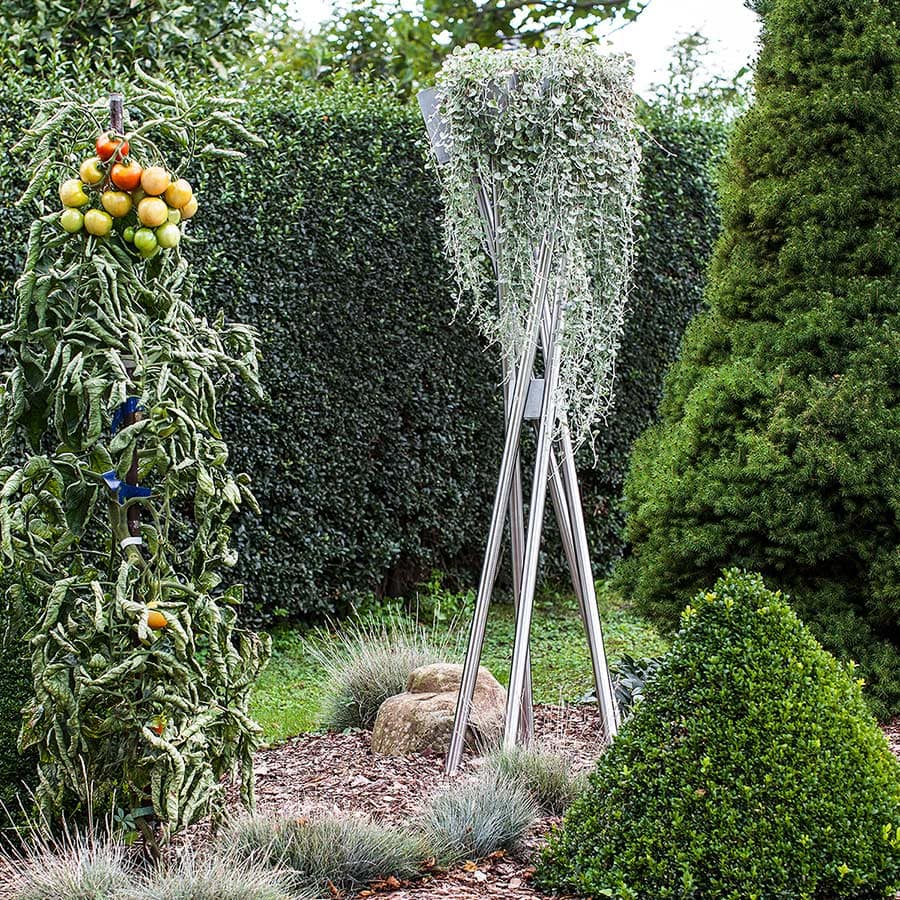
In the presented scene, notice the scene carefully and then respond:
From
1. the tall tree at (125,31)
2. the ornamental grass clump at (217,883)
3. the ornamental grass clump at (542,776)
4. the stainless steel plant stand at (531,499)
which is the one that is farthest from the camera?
the tall tree at (125,31)

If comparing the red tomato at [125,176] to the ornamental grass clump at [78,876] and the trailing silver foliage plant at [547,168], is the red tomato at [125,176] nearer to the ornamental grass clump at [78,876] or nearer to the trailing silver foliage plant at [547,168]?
the trailing silver foliage plant at [547,168]

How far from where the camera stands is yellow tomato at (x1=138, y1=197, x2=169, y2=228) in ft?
9.23

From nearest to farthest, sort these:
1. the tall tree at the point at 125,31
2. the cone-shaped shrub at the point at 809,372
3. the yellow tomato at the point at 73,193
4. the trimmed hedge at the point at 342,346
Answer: the yellow tomato at the point at 73,193
the cone-shaped shrub at the point at 809,372
the trimmed hedge at the point at 342,346
the tall tree at the point at 125,31

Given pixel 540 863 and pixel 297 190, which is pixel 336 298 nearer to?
pixel 297 190

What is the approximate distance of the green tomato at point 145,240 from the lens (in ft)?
9.36

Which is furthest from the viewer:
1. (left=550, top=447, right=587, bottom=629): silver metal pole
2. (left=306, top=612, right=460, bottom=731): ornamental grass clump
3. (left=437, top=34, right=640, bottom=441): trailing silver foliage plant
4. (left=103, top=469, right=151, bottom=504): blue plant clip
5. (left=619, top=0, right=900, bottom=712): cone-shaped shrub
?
(left=306, top=612, right=460, bottom=731): ornamental grass clump

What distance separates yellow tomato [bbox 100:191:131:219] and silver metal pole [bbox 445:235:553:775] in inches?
55.4

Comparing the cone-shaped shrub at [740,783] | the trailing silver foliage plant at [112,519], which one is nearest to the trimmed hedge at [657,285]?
the cone-shaped shrub at [740,783]

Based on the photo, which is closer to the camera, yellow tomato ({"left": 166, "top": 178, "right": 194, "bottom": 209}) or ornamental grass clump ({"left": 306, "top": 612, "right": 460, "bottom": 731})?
yellow tomato ({"left": 166, "top": 178, "right": 194, "bottom": 209})

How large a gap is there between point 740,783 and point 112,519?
5.35 ft

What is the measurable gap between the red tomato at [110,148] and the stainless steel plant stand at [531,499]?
126 centimetres

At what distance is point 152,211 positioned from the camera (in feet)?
9.24

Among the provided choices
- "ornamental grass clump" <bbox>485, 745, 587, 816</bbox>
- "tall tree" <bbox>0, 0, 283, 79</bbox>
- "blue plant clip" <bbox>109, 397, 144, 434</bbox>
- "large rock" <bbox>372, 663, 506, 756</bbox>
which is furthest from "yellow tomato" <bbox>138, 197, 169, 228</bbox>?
"tall tree" <bbox>0, 0, 283, 79</bbox>

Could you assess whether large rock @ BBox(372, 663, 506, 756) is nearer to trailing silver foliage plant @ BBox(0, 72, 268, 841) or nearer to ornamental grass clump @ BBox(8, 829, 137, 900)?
trailing silver foliage plant @ BBox(0, 72, 268, 841)
